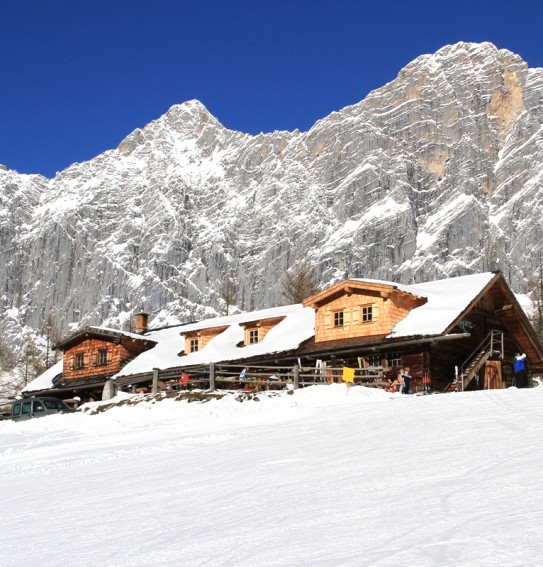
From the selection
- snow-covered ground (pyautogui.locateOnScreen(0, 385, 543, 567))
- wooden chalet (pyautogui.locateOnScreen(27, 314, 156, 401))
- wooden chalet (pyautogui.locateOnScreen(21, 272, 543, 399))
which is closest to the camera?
snow-covered ground (pyautogui.locateOnScreen(0, 385, 543, 567))

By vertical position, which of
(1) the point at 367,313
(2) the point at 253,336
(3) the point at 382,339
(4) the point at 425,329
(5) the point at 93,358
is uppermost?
(1) the point at 367,313

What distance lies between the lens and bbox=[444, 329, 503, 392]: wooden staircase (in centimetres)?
3088

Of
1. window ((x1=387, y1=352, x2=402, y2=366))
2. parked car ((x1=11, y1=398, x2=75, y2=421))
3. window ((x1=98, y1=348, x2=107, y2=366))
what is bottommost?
parked car ((x1=11, y1=398, x2=75, y2=421))

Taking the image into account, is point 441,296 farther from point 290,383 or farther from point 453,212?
point 453,212

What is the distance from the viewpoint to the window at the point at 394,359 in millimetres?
32225

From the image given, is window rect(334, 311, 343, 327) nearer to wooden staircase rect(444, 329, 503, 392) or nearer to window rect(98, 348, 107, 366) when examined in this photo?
wooden staircase rect(444, 329, 503, 392)

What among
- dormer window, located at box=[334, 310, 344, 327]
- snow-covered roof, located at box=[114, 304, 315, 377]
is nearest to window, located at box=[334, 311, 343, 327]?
dormer window, located at box=[334, 310, 344, 327]

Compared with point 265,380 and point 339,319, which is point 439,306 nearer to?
point 339,319

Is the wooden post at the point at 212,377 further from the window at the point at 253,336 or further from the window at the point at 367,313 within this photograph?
the window at the point at 253,336

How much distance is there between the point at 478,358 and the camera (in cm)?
3231

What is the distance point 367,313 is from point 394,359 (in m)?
2.29

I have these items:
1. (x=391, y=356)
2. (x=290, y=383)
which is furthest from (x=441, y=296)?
(x=290, y=383)

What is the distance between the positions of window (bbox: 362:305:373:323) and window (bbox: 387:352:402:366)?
1706 mm

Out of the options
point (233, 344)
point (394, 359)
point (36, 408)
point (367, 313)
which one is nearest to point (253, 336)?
point (233, 344)
